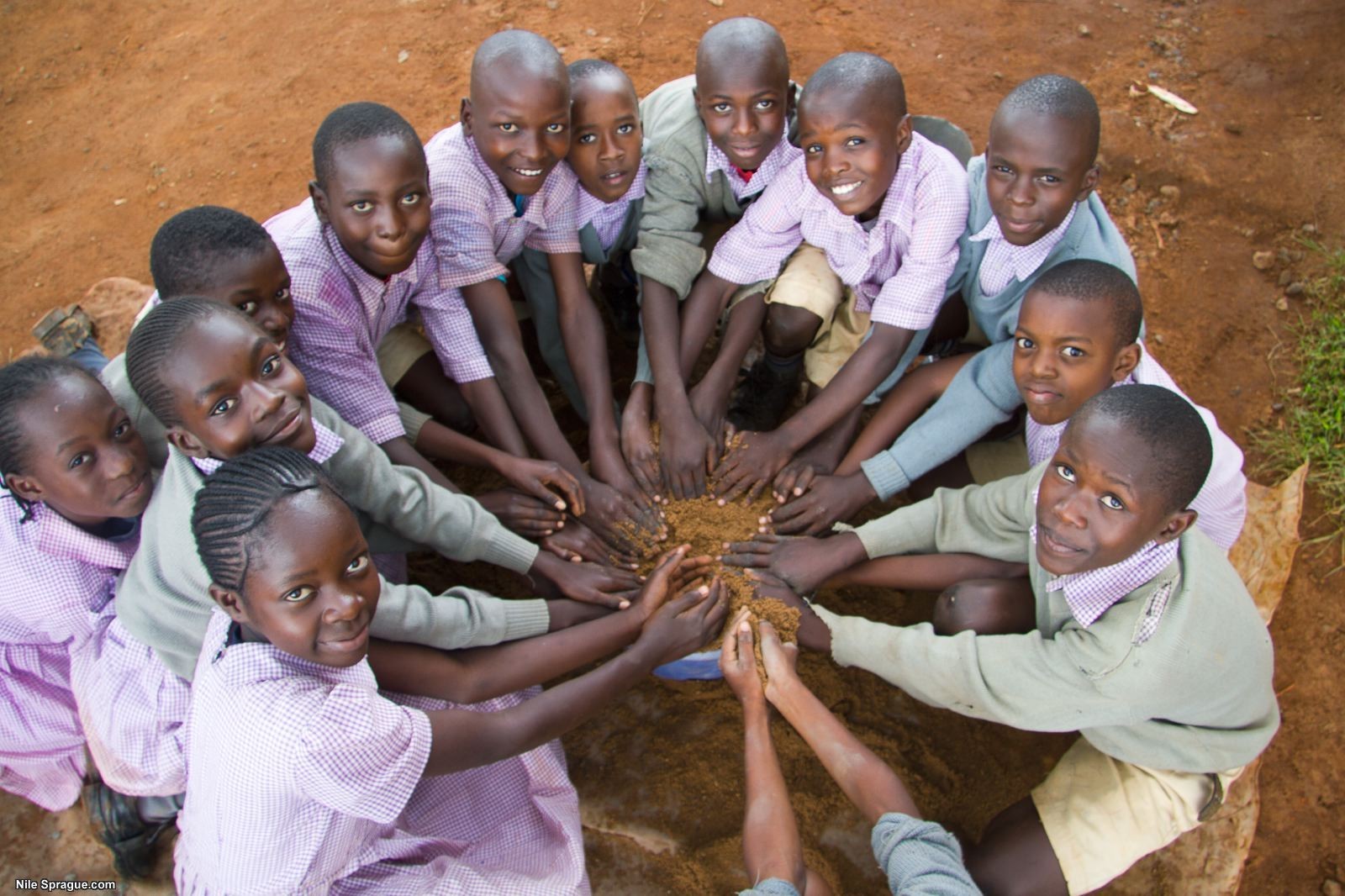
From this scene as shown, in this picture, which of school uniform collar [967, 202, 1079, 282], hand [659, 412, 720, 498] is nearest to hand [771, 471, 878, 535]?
hand [659, 412, 720, 498]

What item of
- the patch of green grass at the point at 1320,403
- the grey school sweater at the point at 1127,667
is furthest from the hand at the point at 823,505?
the patch of green grass at the point at 1320,403

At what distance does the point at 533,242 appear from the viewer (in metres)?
2.85

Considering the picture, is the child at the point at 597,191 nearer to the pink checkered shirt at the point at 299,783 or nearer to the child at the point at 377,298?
the child at the point at 377,298

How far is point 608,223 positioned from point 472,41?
2.03 m

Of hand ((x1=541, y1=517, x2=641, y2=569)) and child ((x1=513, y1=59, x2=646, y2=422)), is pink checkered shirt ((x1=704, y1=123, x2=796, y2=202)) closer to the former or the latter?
child ((x1=513, y1=59, x2=646, y2=422))

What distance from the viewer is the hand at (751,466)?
8.43 feet

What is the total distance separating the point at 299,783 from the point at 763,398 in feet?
6.02

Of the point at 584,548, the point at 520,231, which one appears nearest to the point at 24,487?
the point at 584,548

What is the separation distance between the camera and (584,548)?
2492mm

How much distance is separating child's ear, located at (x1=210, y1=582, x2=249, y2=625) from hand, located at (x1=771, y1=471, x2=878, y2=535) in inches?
51.3

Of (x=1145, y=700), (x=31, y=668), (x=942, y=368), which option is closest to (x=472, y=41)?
(x=942, y=368)

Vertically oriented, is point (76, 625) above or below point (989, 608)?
above

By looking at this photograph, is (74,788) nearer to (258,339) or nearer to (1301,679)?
(258,339)

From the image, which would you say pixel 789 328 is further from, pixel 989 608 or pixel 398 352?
pixel 398 352
